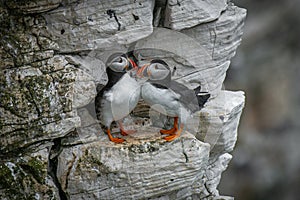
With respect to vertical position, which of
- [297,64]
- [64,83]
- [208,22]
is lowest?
[297,64]

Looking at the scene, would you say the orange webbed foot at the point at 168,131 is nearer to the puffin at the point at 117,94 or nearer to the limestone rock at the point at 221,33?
the puffin at the point at 117,94

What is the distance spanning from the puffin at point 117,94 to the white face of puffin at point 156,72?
0.66 ft

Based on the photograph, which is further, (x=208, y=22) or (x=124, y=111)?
(x=208, y=22)

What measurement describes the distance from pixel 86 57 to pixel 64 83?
0.48 m

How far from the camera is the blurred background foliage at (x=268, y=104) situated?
1594 cm

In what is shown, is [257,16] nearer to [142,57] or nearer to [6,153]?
[142,57]

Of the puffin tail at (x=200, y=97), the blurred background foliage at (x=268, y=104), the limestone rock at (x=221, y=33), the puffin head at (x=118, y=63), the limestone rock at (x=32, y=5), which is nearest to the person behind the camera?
the limestone rock at (x=32, y=5)

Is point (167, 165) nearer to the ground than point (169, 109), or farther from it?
nearer to the ground


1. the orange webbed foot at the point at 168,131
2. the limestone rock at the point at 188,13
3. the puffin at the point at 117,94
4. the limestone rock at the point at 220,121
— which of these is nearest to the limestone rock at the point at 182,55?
the limestone rock at the point at 188,13

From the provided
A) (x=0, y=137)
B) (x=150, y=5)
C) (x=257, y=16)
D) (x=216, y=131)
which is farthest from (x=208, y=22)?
(x=257, y=16)

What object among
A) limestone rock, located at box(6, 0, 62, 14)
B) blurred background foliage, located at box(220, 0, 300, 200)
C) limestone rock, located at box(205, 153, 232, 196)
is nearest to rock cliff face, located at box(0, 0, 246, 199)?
limestone rock, located at box(6, 0, 62, 14)

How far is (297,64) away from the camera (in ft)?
54.0

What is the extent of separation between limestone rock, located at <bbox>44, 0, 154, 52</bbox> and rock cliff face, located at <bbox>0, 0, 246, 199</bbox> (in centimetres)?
1

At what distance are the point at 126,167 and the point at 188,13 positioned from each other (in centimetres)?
202
